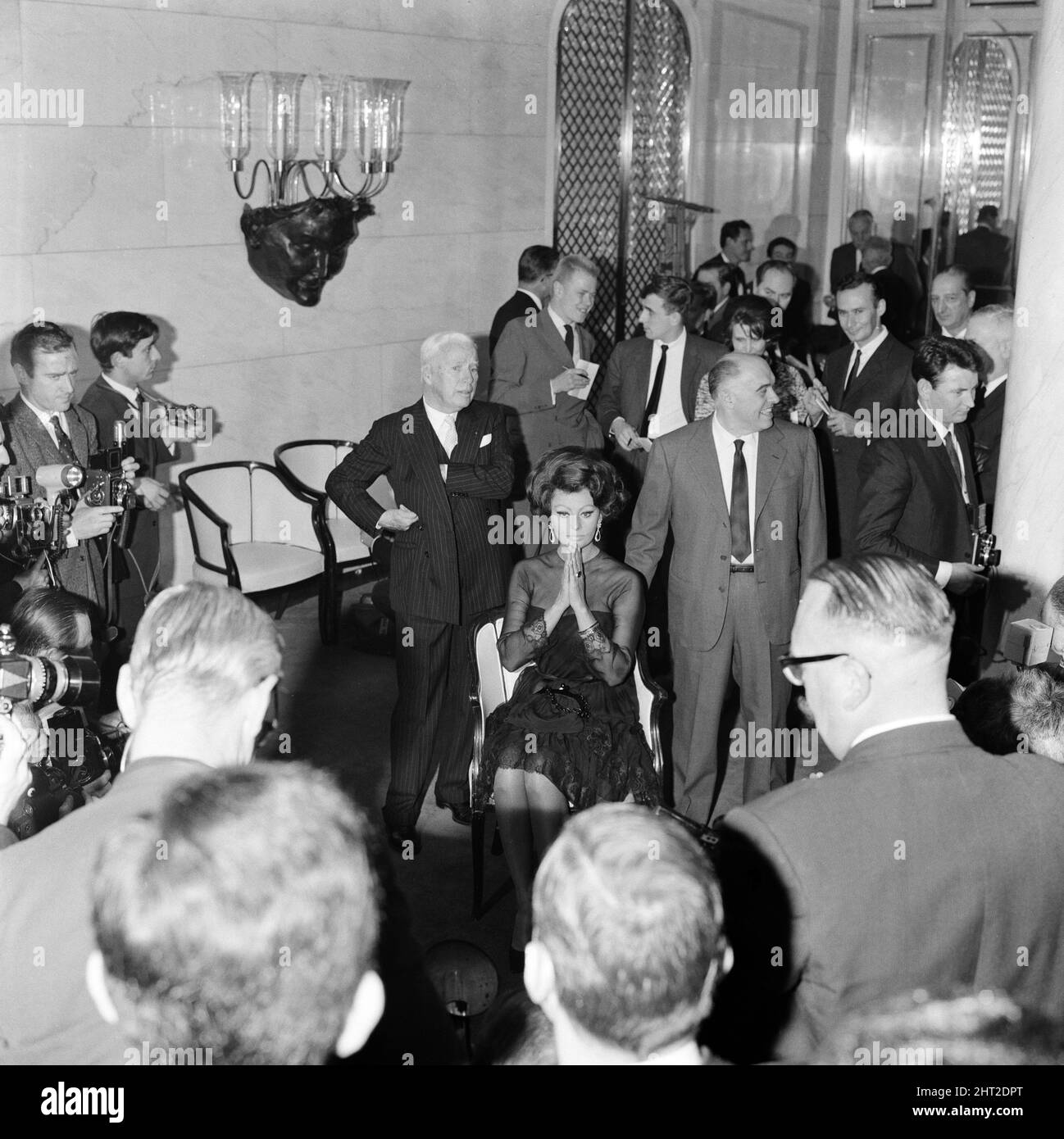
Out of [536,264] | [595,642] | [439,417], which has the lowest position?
[595,642]

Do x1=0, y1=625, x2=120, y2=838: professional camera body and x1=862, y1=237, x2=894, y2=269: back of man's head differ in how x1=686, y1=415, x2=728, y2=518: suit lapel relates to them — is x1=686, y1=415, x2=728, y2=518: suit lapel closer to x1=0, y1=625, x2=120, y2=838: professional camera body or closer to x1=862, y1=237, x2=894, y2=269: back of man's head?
x1=0, y1=625, x2=120, y2=838: professional camera body

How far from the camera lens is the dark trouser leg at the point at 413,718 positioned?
183 inches

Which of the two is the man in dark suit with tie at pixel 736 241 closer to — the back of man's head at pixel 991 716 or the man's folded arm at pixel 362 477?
the man's folded arm at pixel 362 477

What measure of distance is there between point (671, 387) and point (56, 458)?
279 centimetres

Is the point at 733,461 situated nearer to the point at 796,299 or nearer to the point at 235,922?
the point at 235,922

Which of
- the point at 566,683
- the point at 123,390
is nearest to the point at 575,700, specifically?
the point at 566,683

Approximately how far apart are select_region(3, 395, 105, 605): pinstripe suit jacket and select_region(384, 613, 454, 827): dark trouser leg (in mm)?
1099

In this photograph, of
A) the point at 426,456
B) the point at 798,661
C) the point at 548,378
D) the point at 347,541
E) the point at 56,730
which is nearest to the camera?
the point at 798,661

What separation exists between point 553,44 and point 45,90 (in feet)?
12.1

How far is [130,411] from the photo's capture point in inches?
207

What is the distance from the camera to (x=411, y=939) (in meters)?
1.93

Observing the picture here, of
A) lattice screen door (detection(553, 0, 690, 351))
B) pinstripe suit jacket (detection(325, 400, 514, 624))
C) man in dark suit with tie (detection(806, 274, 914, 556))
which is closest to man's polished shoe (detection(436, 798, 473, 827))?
pinstripe suit jacket (detection(325, 400, 514, 624))

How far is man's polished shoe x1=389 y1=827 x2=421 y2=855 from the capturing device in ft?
15.3

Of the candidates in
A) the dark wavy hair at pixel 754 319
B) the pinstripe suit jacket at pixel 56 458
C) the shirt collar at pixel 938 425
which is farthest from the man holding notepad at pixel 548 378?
the pinstripe suit jacket at pixel 56 458
